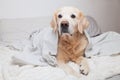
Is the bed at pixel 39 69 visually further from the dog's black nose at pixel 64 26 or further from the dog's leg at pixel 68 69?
the dog's black nose at pixel 64 26

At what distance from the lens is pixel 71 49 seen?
1795 mm

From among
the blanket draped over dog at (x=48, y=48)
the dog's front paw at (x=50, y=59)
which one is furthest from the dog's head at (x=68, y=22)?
the dog's front paw at (x=50, y=59)

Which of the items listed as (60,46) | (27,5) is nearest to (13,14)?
(27,5)

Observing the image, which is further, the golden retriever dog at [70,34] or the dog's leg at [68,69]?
the golden retriever dog at [70,34]

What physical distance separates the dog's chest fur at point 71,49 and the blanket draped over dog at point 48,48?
1.8 inches

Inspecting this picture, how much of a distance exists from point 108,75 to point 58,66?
0.40 metres

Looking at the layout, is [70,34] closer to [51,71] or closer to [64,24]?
[64,24]

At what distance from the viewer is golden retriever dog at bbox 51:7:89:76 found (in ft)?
5.68

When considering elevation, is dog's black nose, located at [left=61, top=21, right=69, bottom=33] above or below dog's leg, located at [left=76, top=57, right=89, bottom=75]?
above

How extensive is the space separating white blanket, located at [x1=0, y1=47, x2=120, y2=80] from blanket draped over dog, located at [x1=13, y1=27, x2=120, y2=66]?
0.08m

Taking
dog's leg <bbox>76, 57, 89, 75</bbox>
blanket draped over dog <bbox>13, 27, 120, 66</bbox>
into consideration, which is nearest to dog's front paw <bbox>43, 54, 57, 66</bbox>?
blanket draped over dog <bbox>13, 27, 120, 66</bbox>

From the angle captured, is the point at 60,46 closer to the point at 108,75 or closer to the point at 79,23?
the point at 79,23

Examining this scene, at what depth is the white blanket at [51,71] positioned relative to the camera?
1.44 meters

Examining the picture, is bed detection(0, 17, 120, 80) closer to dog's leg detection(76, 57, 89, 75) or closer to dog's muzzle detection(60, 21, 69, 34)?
dog's leg detection(76, 57, 89, 75)
